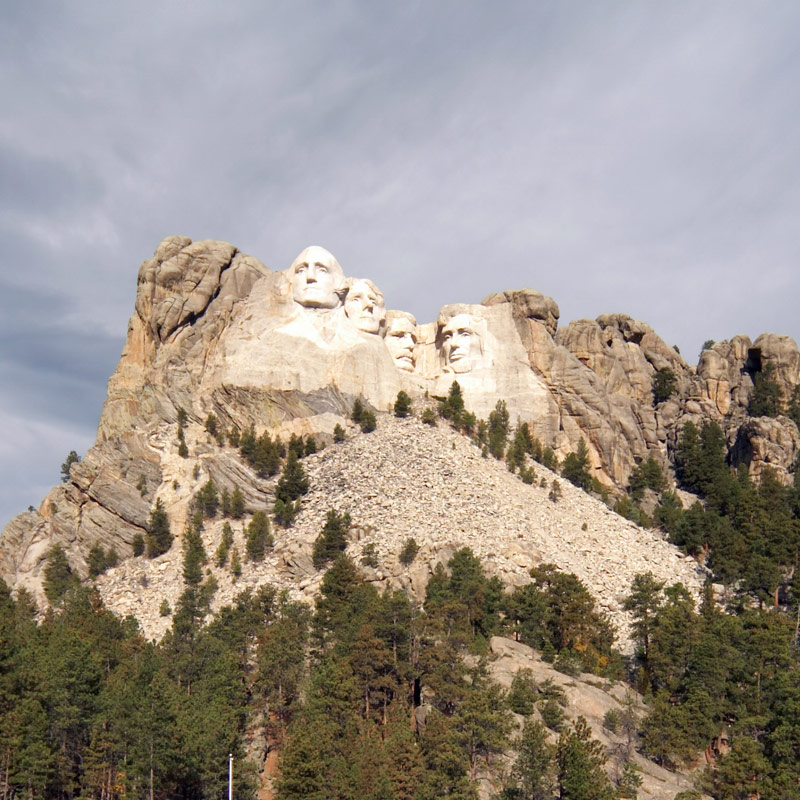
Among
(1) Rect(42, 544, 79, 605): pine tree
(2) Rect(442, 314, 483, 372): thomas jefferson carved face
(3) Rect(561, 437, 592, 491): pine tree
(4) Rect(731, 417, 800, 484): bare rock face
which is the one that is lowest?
(1) Rect(42, 544, 79, 605): pine tree

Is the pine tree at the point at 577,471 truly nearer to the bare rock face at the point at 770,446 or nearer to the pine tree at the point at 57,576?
the bare rock face at the point at 770,446

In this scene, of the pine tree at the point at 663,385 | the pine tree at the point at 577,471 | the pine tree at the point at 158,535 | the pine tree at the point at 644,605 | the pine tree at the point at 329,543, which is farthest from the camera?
the pine tree at the point at 663,385

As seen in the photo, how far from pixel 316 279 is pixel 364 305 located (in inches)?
172

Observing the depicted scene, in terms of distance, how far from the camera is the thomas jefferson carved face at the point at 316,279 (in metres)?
→ 93.6

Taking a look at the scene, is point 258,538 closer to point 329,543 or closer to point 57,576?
point 329,543

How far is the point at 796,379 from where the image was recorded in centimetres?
10369

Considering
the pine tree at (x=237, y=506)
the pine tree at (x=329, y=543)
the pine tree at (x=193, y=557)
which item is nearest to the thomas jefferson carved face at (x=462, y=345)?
the pine tree at (x=237, y=506)

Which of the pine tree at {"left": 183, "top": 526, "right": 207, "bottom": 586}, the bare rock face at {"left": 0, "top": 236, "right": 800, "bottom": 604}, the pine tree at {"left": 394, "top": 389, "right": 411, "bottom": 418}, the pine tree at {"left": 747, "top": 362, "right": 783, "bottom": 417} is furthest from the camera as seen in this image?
the pine tree at {"left": 747, "top": 362, "right": 783, "bottom": 417}

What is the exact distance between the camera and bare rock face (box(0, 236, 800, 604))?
82750mm

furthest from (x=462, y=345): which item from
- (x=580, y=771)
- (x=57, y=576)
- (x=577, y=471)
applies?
(x=580, y=771)

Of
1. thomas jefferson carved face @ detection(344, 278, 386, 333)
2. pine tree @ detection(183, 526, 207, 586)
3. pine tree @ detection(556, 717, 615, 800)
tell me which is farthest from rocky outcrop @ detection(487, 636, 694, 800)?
thomas jefferson carved face @ detection(344, 278, 386, 333)

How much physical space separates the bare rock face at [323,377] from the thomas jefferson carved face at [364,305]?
110 millimetres

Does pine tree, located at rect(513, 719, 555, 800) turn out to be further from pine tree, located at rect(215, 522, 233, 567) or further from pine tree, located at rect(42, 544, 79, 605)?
pine tree, located at rect(42, 544, 79, 605)

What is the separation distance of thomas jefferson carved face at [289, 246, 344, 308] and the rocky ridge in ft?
35.5
